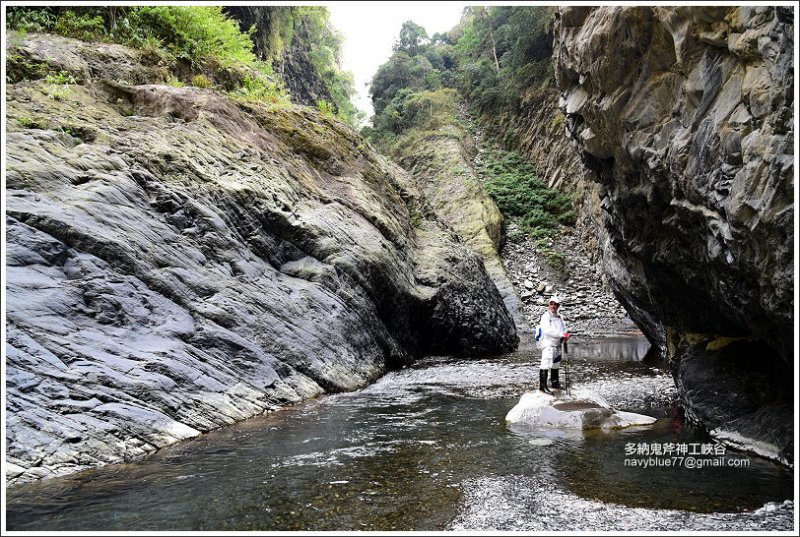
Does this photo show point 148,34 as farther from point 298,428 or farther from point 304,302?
point 298,428

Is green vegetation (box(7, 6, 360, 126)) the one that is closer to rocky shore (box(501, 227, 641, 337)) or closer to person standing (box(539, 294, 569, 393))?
person standing (box(539, 294, 569, 393))

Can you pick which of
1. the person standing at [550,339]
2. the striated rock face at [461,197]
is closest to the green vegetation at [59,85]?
the person standing at [550,339]

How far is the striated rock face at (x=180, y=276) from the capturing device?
7.07 metres

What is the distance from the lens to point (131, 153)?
36.3ft

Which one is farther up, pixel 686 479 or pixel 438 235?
pixel 438 235

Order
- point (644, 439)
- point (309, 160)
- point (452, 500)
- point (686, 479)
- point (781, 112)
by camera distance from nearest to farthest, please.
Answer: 1. point (781, 112)
2. point (452, 500)
3. point (686, 479)
4. point (644, 439)
5. point (309, 160)

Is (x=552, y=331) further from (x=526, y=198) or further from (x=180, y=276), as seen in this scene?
(x=526, y=198)

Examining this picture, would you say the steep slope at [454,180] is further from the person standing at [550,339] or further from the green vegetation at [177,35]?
the green vegetation at [177,35]

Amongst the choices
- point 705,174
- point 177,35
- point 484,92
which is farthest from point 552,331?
point 484,92

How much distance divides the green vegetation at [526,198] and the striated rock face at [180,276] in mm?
16904

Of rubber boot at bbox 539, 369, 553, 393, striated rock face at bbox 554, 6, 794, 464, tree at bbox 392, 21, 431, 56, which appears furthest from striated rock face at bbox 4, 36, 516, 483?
tree at bbox 392, 21, 431, 56

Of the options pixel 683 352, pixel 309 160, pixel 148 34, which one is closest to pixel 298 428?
pixel 683 352

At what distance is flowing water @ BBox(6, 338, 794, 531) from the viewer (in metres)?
4.66

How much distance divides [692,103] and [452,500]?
541 cm
